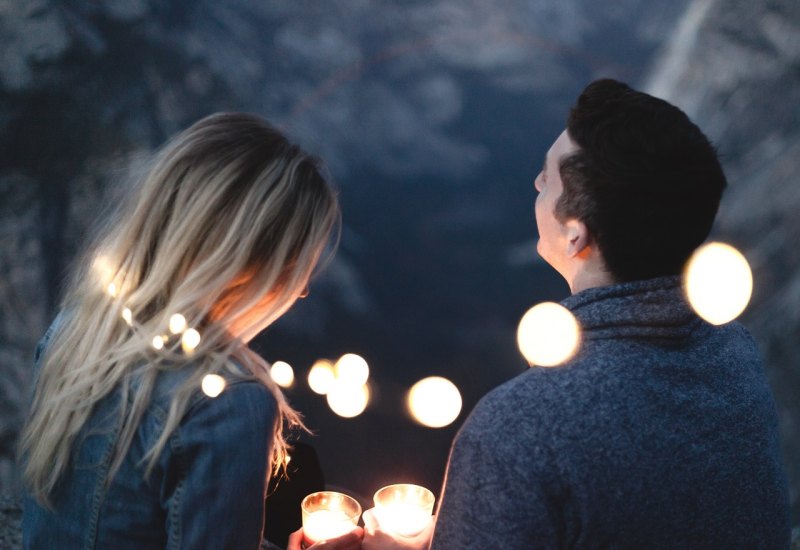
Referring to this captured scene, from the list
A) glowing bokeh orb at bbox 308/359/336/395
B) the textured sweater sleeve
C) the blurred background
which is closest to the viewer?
the textured sweater sleeve

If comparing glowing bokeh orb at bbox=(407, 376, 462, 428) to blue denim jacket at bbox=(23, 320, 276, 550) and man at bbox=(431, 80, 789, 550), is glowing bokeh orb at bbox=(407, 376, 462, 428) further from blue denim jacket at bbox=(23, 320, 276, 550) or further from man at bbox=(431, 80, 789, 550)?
blue denim jacket at bbox=(23, 320, 276, 550)

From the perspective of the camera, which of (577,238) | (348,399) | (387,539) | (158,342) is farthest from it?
(348,399)

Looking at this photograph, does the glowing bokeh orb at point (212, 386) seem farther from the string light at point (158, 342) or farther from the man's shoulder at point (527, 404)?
the man's shoulder at point (527, 404)

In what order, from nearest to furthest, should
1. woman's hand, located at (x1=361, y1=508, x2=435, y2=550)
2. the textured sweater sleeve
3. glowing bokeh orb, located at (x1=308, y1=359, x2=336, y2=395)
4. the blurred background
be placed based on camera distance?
1. the textured sweater sleeve
2. woman's hand, located at (x1=361, y1=508, x2=435, y2=550)
3. the blurred background
4. glowing bokeh orb, located at (x1=308, y1=359, x2=336, y2=395)

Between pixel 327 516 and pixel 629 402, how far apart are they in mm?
598

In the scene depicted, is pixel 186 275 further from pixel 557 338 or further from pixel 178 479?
pixel 557 338

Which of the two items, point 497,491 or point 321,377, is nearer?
point 497,491

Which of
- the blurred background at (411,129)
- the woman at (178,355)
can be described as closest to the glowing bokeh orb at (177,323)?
the woman at (178,355)

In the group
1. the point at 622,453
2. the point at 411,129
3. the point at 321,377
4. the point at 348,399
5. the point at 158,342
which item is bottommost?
the point at 622,453

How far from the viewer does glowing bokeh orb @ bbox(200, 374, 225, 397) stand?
0.81 meters

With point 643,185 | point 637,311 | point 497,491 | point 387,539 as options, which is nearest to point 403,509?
point 387,539

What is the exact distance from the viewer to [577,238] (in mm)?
960

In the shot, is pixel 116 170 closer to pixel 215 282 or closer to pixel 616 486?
pixel 215 282

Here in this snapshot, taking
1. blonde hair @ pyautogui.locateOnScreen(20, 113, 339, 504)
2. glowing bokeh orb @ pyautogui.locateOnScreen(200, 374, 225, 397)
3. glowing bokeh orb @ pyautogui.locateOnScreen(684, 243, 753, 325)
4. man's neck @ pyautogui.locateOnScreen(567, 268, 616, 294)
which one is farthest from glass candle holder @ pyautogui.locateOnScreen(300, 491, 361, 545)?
glowing bokeh orb @ pyautogui.locateOnScreen(684, 243, 753, 325)
